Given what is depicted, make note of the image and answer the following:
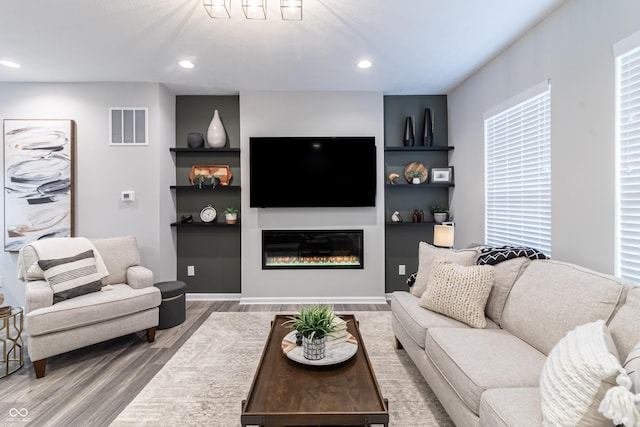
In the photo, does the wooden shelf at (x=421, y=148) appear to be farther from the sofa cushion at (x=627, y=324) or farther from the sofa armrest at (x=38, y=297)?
the sofa armrest at (x=38, y=297)

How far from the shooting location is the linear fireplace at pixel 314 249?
13.6ft

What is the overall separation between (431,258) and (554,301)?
992 millimetres

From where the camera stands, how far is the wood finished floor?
194 centimetres

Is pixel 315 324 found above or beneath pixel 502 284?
beneath

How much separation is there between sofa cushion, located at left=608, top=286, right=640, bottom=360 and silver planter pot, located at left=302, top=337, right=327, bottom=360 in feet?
4.49

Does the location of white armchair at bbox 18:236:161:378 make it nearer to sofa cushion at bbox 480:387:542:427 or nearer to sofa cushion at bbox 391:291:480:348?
sofa cushion at bbox 391:291:480:348

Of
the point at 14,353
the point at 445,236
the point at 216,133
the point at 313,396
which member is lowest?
the point at 14,353

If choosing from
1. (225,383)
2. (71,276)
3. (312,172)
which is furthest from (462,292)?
(71,276)

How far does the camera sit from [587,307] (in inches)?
62.0

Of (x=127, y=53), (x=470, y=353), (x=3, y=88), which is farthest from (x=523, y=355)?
(x=3, y=88)

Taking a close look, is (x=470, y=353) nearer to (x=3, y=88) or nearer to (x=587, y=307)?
(x=587, y=307)

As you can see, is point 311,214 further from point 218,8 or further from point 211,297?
point 218,8

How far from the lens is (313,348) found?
1.72 metres

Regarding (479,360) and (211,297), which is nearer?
(479,360)
